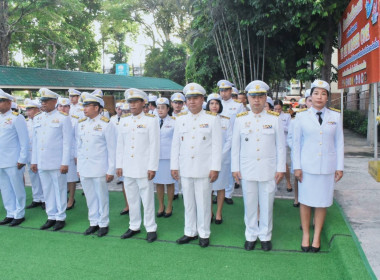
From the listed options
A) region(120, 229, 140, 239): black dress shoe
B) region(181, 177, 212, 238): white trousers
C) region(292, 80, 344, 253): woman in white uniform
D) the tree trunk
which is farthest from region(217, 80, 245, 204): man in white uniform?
the tree trunk

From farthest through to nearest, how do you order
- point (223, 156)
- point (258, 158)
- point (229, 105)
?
point (229, 105), point (223, 156), point (258, 158)

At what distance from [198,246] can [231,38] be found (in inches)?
326

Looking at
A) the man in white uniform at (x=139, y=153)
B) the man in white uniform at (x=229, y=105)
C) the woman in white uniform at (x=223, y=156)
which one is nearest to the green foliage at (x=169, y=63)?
the man in white uniform at (x=229, y=105)

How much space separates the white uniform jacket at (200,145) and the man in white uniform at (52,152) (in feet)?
5.21

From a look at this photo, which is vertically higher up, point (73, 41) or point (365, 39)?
point (73, 41)

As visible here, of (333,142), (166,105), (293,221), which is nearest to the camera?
(333,142)

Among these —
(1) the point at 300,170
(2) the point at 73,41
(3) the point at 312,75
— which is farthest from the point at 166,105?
(2) the point at 73,41

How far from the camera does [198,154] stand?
3709mm

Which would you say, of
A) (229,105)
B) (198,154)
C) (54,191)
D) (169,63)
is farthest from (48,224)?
(169,63)

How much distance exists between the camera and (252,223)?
3.69m

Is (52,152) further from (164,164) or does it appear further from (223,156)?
(223,156)

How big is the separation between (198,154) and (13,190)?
9.19 ft

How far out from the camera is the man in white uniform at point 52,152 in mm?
4391

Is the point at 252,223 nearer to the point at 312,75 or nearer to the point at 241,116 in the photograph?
the point at 241,116
